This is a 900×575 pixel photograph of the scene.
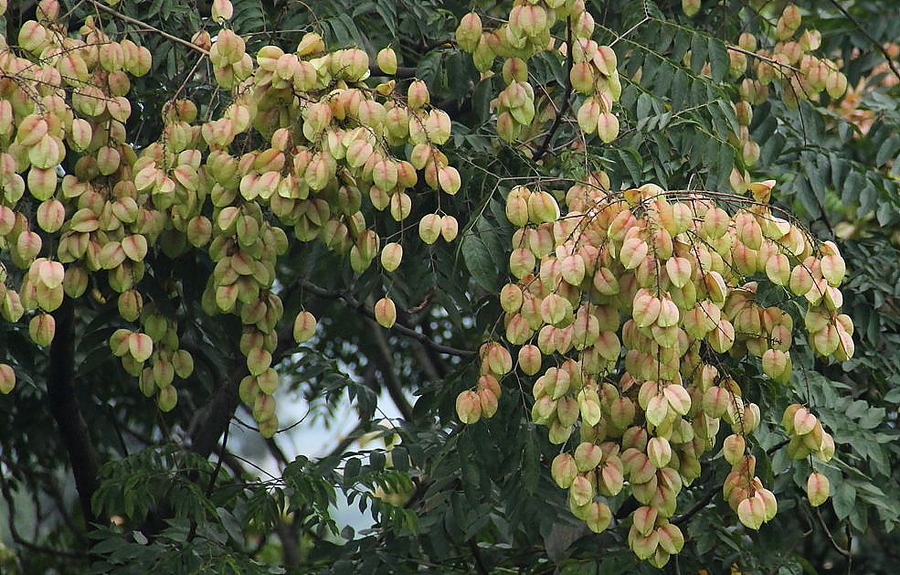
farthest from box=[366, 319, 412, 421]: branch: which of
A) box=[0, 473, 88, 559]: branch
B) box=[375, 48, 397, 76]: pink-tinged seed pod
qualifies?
box=[375, 48, 397, 76]: pink-tinged seed pod

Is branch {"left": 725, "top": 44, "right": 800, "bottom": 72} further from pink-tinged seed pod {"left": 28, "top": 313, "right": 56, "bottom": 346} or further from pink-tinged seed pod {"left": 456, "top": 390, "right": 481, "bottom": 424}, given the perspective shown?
pink-tinged seed pod {"left": 28, "top": 313, "right": 56, "bottom": 346}

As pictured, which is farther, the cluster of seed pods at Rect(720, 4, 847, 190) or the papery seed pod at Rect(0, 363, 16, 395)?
the cluster of seed pods at Rect(720, 4, 847, 190)

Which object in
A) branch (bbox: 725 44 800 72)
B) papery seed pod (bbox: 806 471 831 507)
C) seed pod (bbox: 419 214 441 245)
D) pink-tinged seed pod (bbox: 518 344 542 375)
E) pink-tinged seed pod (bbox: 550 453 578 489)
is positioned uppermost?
branch (bbox: 725 44 800 72)

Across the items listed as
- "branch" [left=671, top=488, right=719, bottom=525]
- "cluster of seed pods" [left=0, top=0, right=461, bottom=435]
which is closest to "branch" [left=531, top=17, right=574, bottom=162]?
"cluster of seed pods" [left=0, top=0, right=461, bottom=435]

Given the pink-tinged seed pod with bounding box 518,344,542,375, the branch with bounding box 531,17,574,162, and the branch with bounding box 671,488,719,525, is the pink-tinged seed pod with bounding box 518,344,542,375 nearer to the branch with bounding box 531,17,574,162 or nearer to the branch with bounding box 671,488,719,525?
the branch with bounding box 531,17,574,162

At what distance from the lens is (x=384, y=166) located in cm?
243

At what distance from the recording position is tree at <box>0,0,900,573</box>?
7.84 ft

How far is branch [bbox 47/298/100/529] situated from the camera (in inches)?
138

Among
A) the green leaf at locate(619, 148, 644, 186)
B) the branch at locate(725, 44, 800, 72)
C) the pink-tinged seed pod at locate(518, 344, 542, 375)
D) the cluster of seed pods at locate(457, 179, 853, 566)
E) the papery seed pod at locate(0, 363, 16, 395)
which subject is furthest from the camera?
the branch at locate(725, 44, 800, 72)

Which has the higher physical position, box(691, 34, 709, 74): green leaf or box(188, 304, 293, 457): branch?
box(691, 34, 709, 74): green leaf

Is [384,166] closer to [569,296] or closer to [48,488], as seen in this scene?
[569,296]

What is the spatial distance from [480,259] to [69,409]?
5.00ft

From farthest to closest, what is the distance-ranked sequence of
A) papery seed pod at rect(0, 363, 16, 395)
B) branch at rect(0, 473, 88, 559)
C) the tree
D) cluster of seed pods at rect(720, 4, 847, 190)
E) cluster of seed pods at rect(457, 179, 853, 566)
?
1. branch at rect(0, 473, 88, 559)
2. cluster of seed pods at rect(720, 4, 847, 190)
3. papery seed pod at rect(0, 363, 16, 395)
4. the tree
5. cluster of seed pods at rect(457, 179, 853, 566)

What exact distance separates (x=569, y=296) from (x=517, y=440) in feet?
2.64
